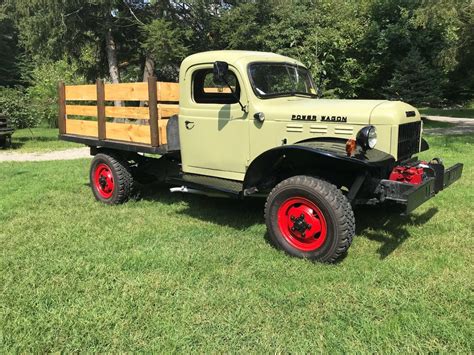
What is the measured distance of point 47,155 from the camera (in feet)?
42.2

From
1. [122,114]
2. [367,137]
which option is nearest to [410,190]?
[367,137]

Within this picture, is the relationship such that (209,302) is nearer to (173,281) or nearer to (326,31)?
(173,281)

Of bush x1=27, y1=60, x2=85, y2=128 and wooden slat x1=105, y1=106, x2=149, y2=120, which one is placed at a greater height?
bush x1=27, y1=60, x2=85, y2=128

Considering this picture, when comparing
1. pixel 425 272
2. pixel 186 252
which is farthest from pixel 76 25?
pixel 425 272

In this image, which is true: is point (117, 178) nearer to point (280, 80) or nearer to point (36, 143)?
point (280, 80)

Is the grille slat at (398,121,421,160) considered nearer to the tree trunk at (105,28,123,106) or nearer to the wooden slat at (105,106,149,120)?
the wooden slat at (105,106,149,120)

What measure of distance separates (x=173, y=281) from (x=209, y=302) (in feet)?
1.57

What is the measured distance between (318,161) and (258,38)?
47.5 feet

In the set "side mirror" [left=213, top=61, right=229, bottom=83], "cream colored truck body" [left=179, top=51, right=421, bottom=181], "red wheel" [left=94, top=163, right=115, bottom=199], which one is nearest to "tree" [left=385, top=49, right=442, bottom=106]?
"cream colored truck body" [left=179, top=51, right=421, bottom=181]

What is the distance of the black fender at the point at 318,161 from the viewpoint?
157 inches

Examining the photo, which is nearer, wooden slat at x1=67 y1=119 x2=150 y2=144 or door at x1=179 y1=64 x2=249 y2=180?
door at x1=179 y1=64 x2=249 y2=180

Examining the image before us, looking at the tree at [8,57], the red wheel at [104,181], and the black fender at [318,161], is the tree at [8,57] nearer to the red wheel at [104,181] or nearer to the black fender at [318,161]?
the red wheel at [104,181]

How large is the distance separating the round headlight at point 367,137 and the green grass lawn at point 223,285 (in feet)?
3.42

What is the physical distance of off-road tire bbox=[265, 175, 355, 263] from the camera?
4.00 m
